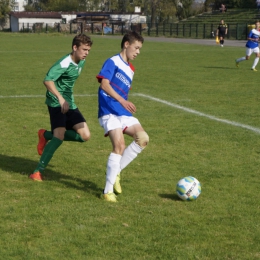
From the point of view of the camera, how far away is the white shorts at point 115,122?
5871mm

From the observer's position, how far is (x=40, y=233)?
193 inches

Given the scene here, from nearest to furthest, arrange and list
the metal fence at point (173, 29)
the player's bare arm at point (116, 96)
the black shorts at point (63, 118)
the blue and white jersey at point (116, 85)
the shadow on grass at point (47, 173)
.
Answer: the player's bare arm at point (116, 96) < the blue and white jersey at point (116, 85) < the shadow on grass at point (47, 173) < the black shorts at point (63, 118) < the metal fence at point (173, 29)

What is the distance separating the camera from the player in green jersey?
6277 millimetres

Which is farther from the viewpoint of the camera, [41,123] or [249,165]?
[41,123]

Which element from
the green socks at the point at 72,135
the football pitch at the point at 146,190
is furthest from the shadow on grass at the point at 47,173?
the green socks at the point at 72,135

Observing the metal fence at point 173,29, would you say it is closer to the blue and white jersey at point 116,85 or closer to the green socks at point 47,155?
the green socks at point 47,155

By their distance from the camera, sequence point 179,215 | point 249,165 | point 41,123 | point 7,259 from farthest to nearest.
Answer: point 41,123, point 249,165, point 179,215, point 7,259

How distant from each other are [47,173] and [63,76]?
129 cm

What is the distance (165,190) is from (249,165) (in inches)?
66.0

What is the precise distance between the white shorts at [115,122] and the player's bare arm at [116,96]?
0.33 m

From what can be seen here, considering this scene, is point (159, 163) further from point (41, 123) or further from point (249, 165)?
point (41, 123)

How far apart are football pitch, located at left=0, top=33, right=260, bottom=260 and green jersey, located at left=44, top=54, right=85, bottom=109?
3.21ft

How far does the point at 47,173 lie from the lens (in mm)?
7023

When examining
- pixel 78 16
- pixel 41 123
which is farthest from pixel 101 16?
pixel 41 123
